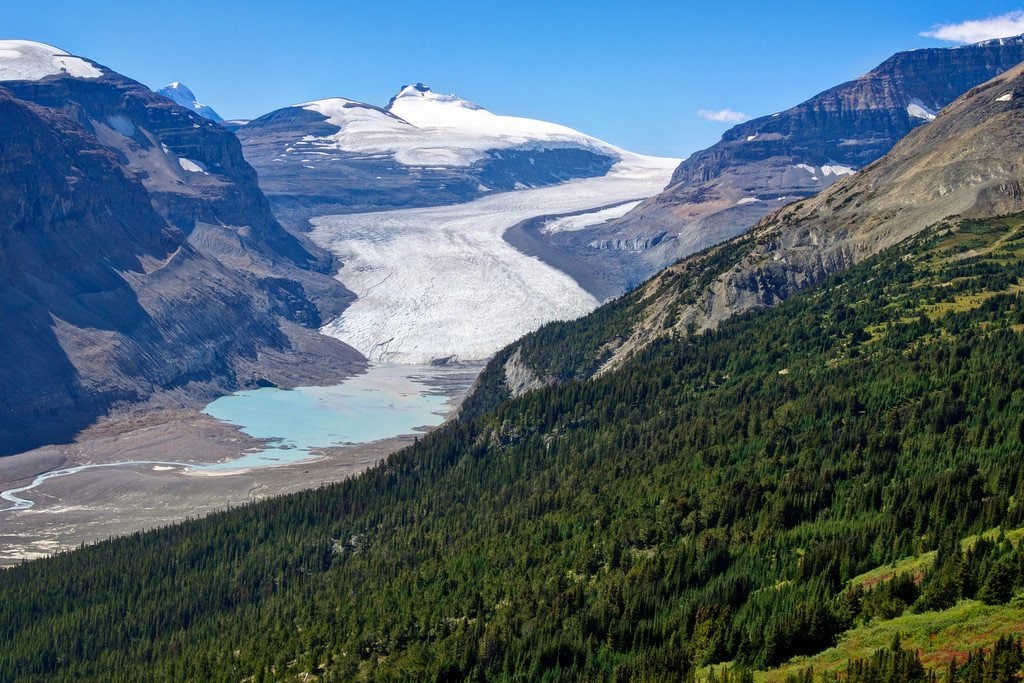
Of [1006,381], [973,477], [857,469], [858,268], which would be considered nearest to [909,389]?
[1006,381]

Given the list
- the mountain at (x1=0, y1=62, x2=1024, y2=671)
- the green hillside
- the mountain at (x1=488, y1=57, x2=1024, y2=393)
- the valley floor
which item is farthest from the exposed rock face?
the valley floor

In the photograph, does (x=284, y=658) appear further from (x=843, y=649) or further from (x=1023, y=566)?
(x=1023, y=566)

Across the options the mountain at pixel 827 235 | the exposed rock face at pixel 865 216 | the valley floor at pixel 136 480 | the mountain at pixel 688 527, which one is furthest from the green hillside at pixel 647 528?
the valley floor at pixel 136 480

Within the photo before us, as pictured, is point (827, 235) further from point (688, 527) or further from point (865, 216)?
point (688, 527)

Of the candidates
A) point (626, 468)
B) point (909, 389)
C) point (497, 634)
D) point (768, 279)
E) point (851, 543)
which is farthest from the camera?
point (768, 279)

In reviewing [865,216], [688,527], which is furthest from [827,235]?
[688,527]

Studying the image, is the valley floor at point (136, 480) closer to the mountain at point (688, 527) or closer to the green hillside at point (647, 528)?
the mountain at point (688, 527)
